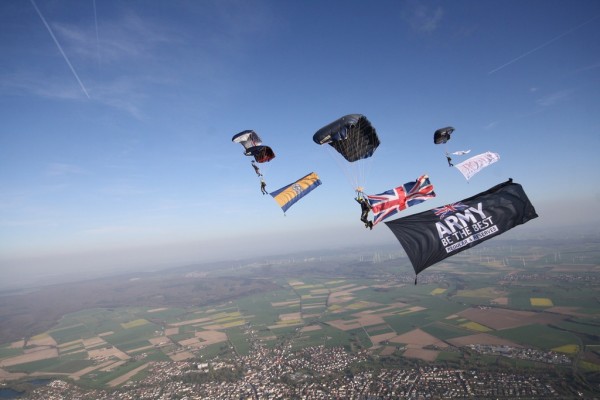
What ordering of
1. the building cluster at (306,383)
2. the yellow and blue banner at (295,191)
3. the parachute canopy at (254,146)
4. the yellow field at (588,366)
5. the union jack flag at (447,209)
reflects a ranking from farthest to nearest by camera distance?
the yellow field at (588,366), the building cluster at (306,383), the parachute canopy at (254,146), the yellow and blue banner at (295,191), the union jack flag at (447,209)

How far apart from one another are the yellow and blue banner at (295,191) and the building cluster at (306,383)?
2440 cm

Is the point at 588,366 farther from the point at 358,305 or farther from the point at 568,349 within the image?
the point at 358,305

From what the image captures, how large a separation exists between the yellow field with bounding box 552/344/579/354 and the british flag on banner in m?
37.9

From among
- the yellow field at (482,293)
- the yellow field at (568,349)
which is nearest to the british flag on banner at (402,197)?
the yellow field at (568,349)

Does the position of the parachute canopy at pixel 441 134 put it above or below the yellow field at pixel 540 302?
above

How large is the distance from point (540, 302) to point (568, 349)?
27962 mm

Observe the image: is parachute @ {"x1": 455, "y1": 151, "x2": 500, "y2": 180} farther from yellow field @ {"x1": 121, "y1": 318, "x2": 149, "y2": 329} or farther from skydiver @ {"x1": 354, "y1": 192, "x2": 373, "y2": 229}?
yellow field @ {"x1": 121, "y1": 318, "x2": 149, "y2": 329}

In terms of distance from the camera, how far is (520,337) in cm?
3975

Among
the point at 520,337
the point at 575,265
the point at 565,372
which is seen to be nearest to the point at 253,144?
the point at 565,372

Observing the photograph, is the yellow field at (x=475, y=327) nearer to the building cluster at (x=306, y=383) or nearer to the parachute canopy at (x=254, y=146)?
the building cluster at (x=306, y=383)

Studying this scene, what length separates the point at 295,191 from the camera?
52.3 feet

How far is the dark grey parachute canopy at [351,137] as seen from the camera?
41.2 feet

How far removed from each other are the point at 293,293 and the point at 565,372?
79.1 meters

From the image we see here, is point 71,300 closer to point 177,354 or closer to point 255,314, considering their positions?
point 255,314
